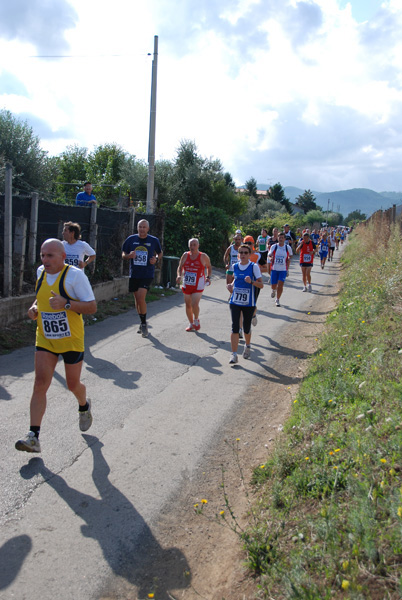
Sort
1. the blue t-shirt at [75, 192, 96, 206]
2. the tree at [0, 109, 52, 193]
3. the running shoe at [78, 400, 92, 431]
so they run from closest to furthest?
the running shoe at [78, 400, 92, 431], the blue t-shirt at [75, 192, 96, 206], the tree at [0, 109, 52, 193]

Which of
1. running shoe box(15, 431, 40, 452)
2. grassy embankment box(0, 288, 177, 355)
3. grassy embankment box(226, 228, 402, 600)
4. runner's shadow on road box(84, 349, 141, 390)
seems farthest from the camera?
grassy embankment box(0, 288, 177, 355)

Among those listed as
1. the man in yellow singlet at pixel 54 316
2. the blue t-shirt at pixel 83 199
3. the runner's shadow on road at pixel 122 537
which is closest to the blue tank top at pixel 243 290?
the man in yellow singlet at pixel 54 316

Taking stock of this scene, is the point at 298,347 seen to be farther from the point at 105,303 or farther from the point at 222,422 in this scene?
the point at 105,303

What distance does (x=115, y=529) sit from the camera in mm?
3605

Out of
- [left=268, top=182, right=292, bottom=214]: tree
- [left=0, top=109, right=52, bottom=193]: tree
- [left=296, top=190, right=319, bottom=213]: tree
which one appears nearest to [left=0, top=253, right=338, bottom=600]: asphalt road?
[left=0, top=109, right=52, bottom=193]: tree

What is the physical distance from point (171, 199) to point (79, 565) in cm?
3082

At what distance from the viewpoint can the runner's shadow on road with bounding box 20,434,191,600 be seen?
3.16 metres

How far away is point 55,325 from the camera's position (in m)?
4.56

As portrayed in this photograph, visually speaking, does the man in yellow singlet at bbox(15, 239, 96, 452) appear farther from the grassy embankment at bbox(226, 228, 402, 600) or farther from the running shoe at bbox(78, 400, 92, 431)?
the grassy embankment at bbox(226, 228, 402, 600)

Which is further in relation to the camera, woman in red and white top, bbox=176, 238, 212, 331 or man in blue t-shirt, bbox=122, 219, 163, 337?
woman in red and white top, bbox=176, 238, 212, 331

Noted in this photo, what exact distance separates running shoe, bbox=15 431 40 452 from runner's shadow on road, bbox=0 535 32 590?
1.05 metres

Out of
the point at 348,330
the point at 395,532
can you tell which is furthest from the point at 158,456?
the point at 348,330

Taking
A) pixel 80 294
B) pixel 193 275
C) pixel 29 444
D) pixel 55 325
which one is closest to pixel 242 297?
pixel 193 275

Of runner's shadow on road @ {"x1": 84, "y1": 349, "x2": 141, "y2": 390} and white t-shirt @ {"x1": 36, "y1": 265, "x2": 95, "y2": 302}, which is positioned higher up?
white t-shirt @ {"x1": 36, "y1": 265, "x2": 95, "y2": 302}
